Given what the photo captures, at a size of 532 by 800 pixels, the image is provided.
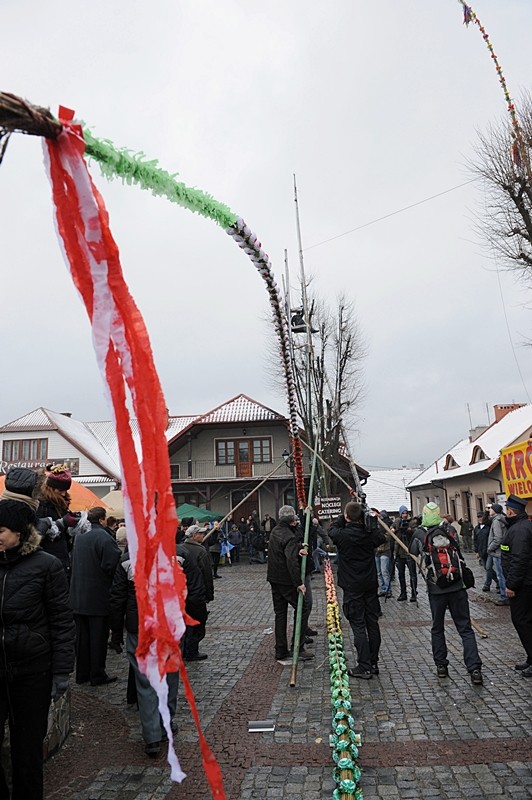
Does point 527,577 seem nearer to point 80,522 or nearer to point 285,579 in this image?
point 285,579

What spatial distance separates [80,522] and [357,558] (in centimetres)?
349

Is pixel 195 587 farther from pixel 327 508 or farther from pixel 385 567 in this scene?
pixel 327 508

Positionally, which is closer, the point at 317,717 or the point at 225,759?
the point at 225,759

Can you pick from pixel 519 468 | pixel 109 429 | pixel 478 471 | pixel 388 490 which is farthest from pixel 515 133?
pixel 388 490

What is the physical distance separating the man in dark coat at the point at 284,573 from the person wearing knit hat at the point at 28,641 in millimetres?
4218

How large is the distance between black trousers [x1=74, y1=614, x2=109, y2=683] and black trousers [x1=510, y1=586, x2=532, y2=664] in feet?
15.0

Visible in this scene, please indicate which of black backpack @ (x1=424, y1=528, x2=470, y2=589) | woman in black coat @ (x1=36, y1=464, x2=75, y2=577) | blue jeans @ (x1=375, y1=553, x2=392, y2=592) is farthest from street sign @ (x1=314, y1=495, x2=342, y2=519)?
woman in black coat @ (x1=36, y1=464, x2=75, y2=577)

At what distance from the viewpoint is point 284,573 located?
7602mm

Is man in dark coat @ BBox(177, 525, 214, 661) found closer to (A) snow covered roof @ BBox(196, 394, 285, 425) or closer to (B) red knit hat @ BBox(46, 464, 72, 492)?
(B) red knit hat @ BBox(46, 464, 72, 492)

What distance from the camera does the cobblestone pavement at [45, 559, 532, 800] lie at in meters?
3.98

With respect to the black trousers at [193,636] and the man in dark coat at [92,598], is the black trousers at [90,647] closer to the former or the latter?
the man in dark coat at [92,598]

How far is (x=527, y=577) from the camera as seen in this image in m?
6.19

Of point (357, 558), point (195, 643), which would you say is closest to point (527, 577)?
point (357, 558)

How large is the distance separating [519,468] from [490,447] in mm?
18487
